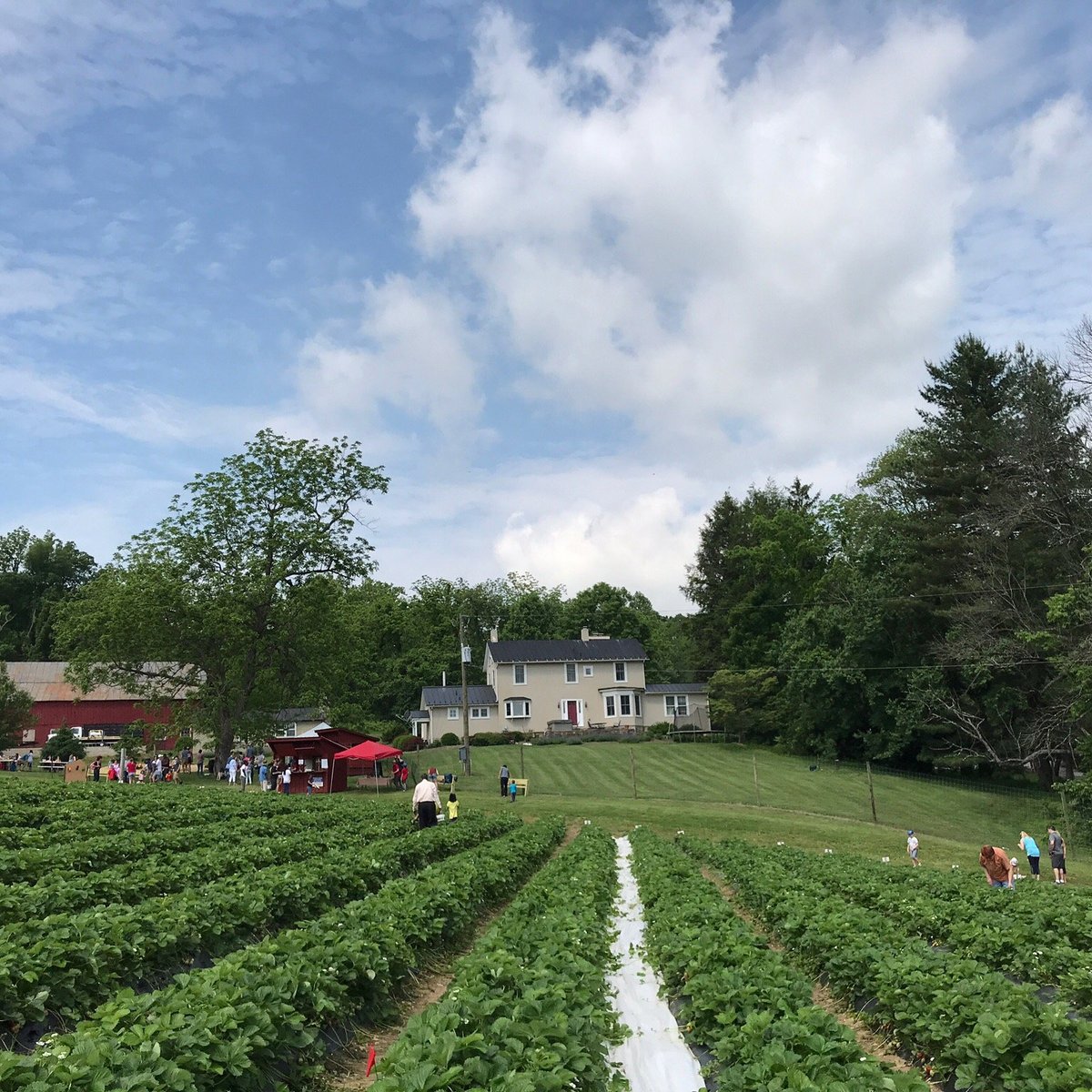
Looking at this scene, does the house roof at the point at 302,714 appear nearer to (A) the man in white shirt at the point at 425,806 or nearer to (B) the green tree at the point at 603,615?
(B) the green tree at the point at 603,615

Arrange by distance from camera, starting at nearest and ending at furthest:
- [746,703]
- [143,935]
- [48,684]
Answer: [143,935], [746,703], [48,684]

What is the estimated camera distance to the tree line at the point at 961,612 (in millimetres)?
33906

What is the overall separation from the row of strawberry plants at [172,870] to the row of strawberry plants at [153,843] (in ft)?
0.48

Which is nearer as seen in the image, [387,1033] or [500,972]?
[500,972]

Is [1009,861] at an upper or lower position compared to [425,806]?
lower

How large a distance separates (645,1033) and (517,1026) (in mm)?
3133

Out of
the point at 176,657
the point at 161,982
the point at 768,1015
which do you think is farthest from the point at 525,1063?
the point at 176,657

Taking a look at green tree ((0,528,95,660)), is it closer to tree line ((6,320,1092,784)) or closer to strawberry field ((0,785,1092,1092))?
tree line ((6,320,1092,784))

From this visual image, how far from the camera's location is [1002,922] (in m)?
10.7

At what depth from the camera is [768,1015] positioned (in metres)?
6.05

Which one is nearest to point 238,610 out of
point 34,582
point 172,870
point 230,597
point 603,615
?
point 230,597

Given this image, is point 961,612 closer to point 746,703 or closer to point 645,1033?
point 746,703

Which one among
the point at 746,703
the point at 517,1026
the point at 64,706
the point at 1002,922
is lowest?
the point at 1002,922

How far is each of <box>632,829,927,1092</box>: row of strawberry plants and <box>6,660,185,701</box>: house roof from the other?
2415 inches
